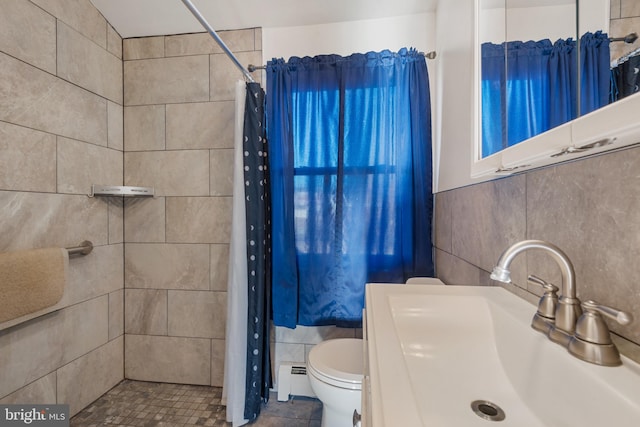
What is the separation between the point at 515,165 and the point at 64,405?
232 cm

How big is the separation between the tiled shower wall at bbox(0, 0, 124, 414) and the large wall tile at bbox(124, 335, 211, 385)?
10 centimetres

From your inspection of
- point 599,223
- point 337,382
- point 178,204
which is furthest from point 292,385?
point 599,223

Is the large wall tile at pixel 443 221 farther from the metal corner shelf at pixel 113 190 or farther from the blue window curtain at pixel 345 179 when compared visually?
the metal corner shelf at pixel 113 190

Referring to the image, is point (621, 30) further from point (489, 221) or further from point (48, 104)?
point (48, 104)

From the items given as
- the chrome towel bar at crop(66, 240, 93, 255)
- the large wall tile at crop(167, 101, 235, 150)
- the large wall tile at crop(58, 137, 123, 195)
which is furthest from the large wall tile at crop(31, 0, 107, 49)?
the chrome towel bar at crop(66, 240, 93, 255)

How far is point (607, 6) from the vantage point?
0.44 meters

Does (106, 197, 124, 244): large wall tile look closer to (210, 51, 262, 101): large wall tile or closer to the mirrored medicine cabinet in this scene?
(210, 51, 262, 101): large wall tile

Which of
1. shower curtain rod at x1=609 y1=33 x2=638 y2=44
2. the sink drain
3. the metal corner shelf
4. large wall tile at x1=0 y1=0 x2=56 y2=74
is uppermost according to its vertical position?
large wall tile at x1=0 y1=0 x2=56 y2=74

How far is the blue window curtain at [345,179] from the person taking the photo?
150 centimetres

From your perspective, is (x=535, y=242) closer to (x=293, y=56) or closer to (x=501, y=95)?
(x=501, y=95)

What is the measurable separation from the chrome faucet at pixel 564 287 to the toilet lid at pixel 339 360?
0.85m

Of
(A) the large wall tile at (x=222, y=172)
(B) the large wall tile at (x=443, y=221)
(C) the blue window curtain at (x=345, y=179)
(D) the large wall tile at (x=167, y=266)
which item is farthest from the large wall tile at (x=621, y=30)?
(D) the large wall tile at (x=167, y=266)

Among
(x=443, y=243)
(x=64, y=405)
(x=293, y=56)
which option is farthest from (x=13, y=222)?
(x=443, y=243)

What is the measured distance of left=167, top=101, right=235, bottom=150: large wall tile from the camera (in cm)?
178
